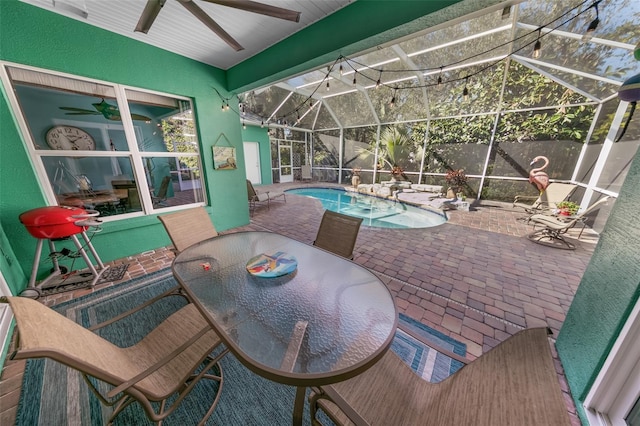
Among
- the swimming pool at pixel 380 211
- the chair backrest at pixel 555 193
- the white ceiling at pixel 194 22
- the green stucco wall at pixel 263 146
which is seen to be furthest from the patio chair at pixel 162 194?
the chair backrest at pixel 555 193

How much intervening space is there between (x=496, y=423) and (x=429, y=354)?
1099 mm

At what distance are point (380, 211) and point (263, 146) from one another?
660 centimetres

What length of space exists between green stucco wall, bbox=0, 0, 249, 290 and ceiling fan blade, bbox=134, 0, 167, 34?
5.13 feet

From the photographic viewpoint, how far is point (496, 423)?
0.70 meters

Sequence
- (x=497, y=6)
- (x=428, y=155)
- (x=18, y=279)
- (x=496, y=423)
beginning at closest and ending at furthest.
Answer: (x=496, y=423) → (x=497, y=6) → (x=18, y=279) → (x=428, y=155)

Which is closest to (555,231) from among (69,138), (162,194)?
(162,194)

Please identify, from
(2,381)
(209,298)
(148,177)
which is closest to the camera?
(209,298)

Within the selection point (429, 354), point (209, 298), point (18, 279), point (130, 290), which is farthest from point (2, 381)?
point (429, 354)

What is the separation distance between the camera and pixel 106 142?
3.07 meters

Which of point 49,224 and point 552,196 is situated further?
point 552,196

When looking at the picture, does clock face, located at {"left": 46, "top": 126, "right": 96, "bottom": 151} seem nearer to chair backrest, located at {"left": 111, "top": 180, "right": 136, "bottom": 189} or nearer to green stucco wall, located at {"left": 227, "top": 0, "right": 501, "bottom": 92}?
chair backrest, located at {"left": 111, "top": 180, "right": 136, "bottom": 189}

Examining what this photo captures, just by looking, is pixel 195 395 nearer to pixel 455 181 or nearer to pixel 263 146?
pixel 455 181

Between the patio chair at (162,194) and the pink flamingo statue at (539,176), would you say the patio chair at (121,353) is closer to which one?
the patio chair at (162,194)

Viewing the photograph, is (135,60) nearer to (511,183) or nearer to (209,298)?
(209,298)
